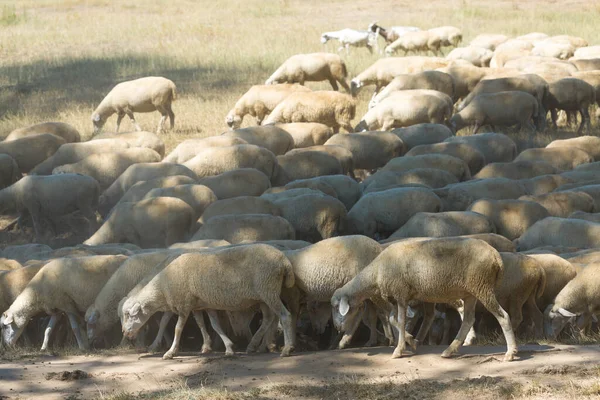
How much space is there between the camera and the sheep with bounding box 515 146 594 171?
15344 mm

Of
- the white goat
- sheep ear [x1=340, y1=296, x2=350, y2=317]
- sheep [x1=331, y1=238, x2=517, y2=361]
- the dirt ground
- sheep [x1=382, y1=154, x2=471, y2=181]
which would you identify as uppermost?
sheep [x1=331, y1=238, x2=517, y2=361]

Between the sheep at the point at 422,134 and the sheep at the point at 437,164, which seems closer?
the sheep at the point at 437,164

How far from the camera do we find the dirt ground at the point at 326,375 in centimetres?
669

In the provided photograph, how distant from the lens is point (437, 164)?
14.9 meters

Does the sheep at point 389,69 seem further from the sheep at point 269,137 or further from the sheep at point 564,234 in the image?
the sheep at point 564,234

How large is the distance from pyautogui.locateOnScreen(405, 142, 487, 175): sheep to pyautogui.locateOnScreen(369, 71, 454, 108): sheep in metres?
4.96

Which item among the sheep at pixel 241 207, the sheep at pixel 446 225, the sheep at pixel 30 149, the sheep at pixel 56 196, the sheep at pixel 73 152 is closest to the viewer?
the sheep at pixel 446 225

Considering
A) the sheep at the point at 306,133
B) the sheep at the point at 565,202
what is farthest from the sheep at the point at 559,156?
the sheep at the point at 306,133

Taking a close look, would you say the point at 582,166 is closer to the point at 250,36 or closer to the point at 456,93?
the point at 456,93

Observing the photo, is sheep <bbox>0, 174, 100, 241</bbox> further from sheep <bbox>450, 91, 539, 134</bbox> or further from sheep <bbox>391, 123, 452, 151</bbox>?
sheep <bbox>450, 91, 539, 134</bbox>

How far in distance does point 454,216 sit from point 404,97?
7419 millimetres

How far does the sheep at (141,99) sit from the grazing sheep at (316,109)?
255 centimetres

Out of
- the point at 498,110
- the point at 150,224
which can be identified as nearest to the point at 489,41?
the point at 498,110

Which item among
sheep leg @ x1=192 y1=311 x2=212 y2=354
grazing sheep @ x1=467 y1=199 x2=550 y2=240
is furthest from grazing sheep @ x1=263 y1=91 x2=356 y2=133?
sheep leg @ x1=192 y1=311 x2=212 y2=354
